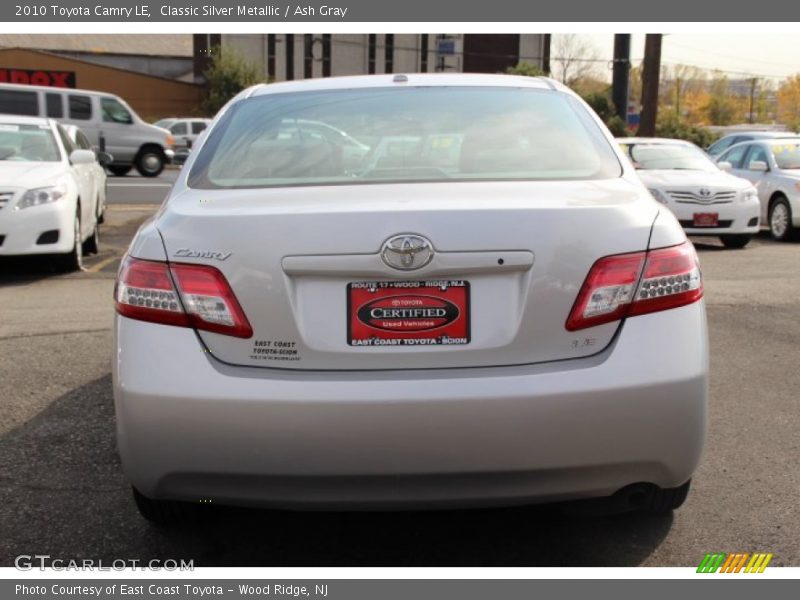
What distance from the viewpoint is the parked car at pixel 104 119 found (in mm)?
25000

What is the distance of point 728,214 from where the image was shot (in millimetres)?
12852

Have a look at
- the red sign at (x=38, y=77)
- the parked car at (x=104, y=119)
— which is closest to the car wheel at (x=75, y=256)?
the parked car at (x=104, y=119)

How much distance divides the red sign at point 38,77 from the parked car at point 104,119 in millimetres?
27776

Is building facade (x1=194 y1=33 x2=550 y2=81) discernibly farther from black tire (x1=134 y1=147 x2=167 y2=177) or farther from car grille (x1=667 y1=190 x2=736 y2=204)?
car grille (x1=667 y1=190 x2=736 y2=204)

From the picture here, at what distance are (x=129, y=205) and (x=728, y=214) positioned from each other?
1039 cm

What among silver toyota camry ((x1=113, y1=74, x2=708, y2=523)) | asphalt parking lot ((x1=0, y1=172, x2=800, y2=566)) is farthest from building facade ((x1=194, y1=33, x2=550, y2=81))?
silver toyota camry ((x1=113, y1=74, x2=708, y2=523))

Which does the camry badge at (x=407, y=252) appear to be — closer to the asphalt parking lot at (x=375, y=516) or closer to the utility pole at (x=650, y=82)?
the asphalt parking lot at (x=375, y=516)

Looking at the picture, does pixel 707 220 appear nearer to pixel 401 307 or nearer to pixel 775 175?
pixel 775 175

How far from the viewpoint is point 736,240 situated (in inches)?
522

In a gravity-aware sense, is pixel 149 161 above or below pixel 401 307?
below

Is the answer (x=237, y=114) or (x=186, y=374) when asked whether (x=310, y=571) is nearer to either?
(x=186, y=374)

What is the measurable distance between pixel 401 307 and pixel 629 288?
2.15 ft

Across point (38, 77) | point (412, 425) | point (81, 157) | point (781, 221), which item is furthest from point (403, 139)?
point (38, 77)

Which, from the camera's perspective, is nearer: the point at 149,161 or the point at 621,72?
the point at 149,161
